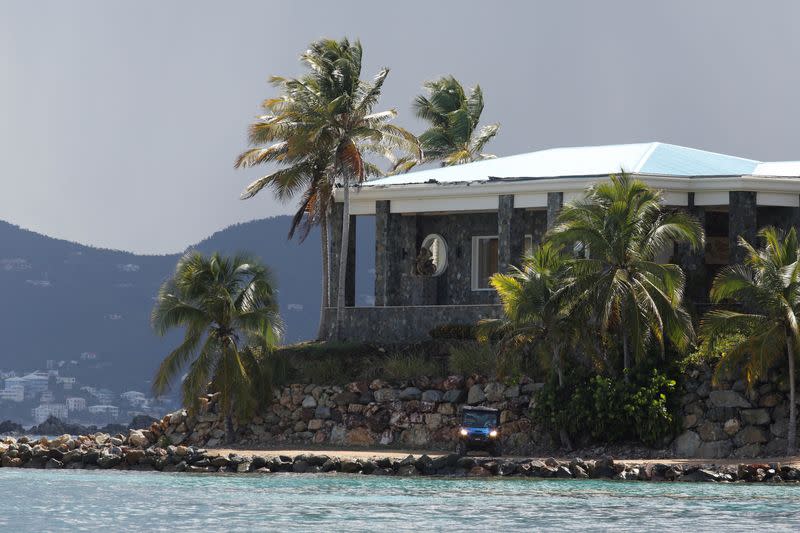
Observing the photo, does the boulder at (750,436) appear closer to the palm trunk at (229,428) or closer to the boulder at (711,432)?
the boulder at (711,432)

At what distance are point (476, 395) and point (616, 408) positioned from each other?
4716mm

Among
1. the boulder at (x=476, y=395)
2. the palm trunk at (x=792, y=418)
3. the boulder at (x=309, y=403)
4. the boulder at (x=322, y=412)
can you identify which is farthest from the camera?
the boulder at (x=309, y=403)

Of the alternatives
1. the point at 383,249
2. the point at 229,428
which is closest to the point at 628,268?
the point at 383,249

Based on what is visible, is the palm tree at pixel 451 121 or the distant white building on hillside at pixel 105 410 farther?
the distant white building on hillside at pixel 105 410

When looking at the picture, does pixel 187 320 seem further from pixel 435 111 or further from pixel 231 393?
pixel 435 111

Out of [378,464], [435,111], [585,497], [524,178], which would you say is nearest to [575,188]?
[524,178]

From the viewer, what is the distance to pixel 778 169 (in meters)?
56.2

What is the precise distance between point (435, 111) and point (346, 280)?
57.3 feet

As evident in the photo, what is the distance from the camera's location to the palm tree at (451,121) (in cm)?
7375

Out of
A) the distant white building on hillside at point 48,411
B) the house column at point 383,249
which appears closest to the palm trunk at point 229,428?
the house column at point 383,249

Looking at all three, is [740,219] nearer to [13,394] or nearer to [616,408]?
[616,408]

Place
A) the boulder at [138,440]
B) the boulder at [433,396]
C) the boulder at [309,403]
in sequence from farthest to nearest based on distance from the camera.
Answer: the boulder at [138,440] < the boulder at [309,403] < the boulder at [433,396]

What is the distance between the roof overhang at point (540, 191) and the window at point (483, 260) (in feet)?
7.28

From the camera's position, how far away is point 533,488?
41.6 m
